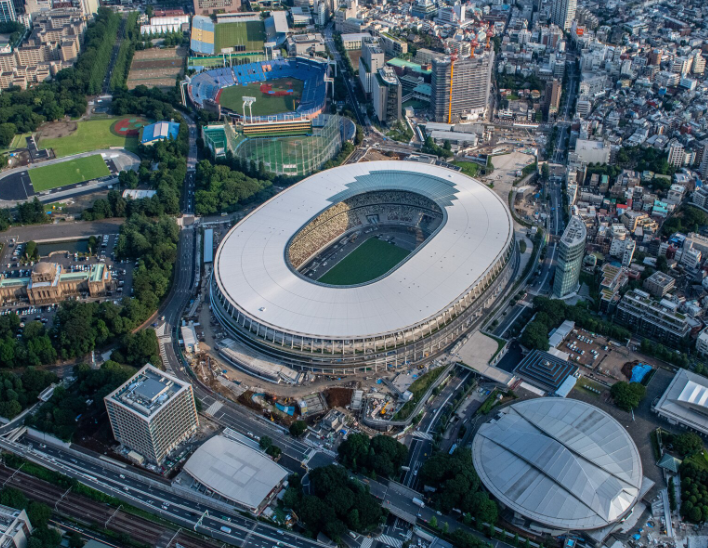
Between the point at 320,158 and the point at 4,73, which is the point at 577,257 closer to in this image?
the point at 320,158

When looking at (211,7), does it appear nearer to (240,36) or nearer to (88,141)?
(240,36)

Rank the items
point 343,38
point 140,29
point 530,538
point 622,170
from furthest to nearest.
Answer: point 140,29 < point 343,38 < point 622,170 < point 530,538

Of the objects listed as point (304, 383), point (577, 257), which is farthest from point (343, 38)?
point (304, 383)

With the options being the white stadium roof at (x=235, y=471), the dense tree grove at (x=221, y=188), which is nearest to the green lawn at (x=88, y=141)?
the dense tree grove at (x=221, y=188)

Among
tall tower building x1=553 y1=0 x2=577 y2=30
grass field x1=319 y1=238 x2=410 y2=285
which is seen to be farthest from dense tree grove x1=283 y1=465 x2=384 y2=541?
tall tower building x1=553 y1=0 x2=577 y2=30

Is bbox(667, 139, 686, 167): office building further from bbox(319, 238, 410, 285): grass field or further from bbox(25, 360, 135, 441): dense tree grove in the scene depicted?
bbox(25, 360, 135, 441): dense tree grove

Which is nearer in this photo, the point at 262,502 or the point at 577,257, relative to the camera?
the point at 262,502
